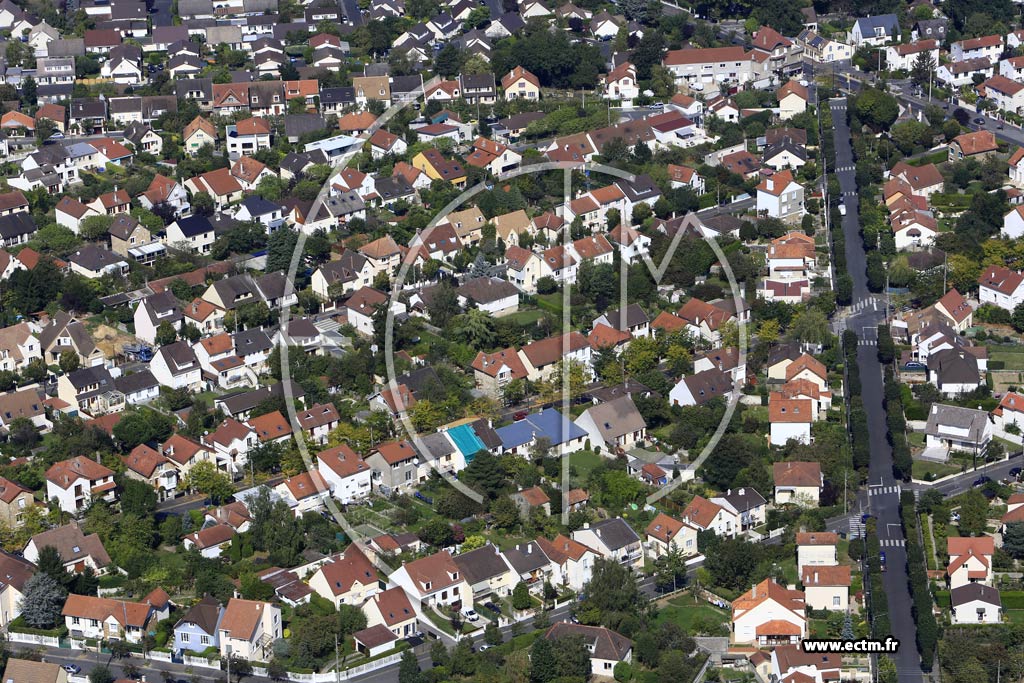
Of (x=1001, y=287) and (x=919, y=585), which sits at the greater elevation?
(x=1001, y=287)

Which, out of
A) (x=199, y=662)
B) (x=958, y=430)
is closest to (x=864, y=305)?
(x=958, y=430)

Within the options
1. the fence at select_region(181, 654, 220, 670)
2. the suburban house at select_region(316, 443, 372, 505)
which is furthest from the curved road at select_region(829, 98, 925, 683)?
the fence at select_region(181, 654, 220, 670)

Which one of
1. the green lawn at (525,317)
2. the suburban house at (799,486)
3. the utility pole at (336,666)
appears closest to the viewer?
the utility pole at (336,666)

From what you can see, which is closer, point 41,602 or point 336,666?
point 336,666

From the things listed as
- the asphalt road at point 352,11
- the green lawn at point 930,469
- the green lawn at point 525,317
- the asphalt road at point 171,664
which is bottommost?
the asphalt road at point 171,664

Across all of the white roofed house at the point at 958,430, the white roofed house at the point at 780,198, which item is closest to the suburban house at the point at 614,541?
the white roofed house at the point at 958,430

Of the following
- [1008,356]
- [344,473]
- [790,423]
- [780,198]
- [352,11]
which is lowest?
[344,473]

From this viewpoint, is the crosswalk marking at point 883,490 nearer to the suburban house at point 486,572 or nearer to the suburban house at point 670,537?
the suburban house at point 670,537

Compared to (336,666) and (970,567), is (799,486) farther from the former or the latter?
(336,666)
